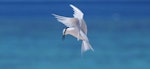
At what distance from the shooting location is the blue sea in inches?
114

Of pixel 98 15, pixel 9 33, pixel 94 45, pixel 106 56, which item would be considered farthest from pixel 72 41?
pixel 98 15

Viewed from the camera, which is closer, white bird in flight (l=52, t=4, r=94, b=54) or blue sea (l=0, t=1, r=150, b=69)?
white bird in flight (l=52, t=4, r=94, b=54)

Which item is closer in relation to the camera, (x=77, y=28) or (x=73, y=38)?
(x=77, y=28)

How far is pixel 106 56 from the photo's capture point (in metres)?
3.07

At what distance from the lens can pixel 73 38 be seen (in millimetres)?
3461

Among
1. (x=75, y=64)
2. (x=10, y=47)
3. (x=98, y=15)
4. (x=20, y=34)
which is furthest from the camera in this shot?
(x=98, y=15)

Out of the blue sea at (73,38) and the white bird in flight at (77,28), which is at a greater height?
the white bird in flight at (77,28)

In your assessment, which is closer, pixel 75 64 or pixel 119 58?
pixel 75 64

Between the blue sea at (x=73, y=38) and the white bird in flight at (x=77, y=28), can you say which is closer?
the white bird in flight at (x=77, y=28)

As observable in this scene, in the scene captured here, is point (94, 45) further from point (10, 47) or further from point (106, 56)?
point (10, 47)

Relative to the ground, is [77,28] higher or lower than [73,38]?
higher

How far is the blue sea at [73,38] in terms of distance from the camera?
290 cm

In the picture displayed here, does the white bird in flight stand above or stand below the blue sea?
above

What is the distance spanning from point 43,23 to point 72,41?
0.84 m
